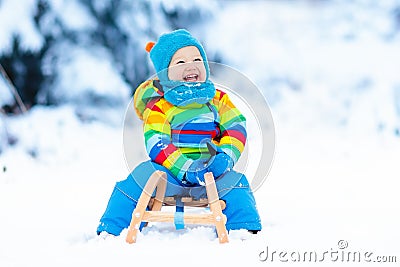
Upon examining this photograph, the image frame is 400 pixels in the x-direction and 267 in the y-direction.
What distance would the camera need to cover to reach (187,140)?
1597mm

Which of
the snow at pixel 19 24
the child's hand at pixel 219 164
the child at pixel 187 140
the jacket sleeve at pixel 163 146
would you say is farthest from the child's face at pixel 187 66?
the snow at pixel 19 24

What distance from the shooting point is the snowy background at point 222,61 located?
2.16 meters

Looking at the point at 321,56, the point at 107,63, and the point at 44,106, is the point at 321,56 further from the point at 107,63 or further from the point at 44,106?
the point at 44,106

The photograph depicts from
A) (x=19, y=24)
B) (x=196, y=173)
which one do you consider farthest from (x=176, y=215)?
(x=19, y=24)

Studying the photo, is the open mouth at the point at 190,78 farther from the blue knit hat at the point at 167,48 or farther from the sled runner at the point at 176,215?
→ the sled runner at the point at 176,215

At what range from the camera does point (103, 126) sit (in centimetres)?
309

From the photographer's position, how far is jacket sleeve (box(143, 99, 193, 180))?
1558 mm

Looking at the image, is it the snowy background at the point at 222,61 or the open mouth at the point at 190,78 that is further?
the snowy background at the point at 222,61

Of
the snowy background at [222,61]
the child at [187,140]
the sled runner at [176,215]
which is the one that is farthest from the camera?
the snowy background at [222,61]

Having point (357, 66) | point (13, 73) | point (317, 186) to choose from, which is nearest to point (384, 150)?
point (357, 66)

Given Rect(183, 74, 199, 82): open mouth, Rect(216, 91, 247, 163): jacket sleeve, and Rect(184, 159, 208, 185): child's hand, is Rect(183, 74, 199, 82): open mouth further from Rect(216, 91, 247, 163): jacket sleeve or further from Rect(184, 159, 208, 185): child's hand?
Rect(184, 159, 208, 185): child's hand

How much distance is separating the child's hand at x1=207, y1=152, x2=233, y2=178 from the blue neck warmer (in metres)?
0.18

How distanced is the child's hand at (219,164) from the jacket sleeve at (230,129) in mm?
38

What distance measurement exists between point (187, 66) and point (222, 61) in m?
1.68
